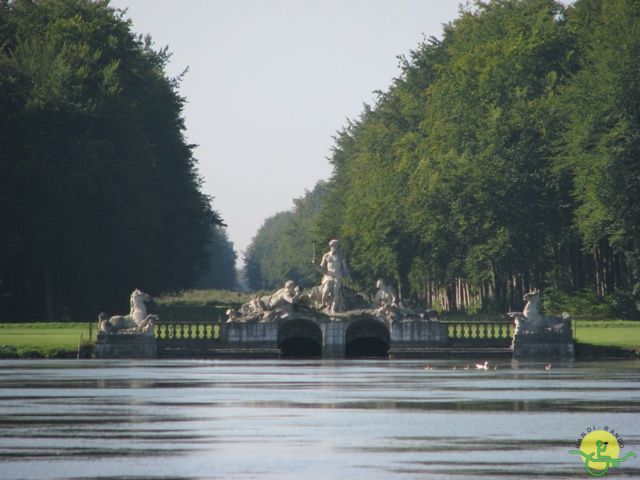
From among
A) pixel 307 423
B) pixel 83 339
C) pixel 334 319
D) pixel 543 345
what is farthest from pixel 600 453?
pixel 83 339

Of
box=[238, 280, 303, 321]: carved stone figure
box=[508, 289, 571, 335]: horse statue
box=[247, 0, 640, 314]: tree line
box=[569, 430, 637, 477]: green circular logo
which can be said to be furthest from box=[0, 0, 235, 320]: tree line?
box=[569, 430, 637, 477]: green circular logo

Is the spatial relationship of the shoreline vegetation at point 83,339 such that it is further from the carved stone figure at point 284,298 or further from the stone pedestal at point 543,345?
the carved stone figure at point 284,298

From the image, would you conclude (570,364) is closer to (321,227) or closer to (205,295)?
(321,227)

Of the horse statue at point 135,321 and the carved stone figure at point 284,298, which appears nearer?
the horse statue at point 135,321

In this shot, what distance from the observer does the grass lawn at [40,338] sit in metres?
67.9

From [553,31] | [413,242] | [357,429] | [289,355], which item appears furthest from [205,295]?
[357,429]

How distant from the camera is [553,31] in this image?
10156cm

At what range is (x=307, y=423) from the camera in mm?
36188

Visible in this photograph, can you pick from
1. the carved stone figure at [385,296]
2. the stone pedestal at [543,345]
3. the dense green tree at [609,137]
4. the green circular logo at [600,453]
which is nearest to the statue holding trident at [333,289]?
the carved stone figure at [385,296]

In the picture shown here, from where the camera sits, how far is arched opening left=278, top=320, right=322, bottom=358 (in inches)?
2924

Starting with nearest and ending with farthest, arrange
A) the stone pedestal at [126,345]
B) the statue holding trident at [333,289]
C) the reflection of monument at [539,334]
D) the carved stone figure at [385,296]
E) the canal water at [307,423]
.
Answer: the canal water at [307,423]
the reflection of monument at [539,334]
the stone pedestal at [126,345]
the carved stone figure at [385,296]
the statue holding trident at [333,289]

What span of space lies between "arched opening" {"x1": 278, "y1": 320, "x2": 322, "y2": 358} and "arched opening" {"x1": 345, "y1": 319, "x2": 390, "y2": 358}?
1276 millimetres

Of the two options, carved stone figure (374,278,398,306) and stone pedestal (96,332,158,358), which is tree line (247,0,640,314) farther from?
stone pedestal (96,332,158,358)

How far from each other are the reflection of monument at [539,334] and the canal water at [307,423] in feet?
39.5
